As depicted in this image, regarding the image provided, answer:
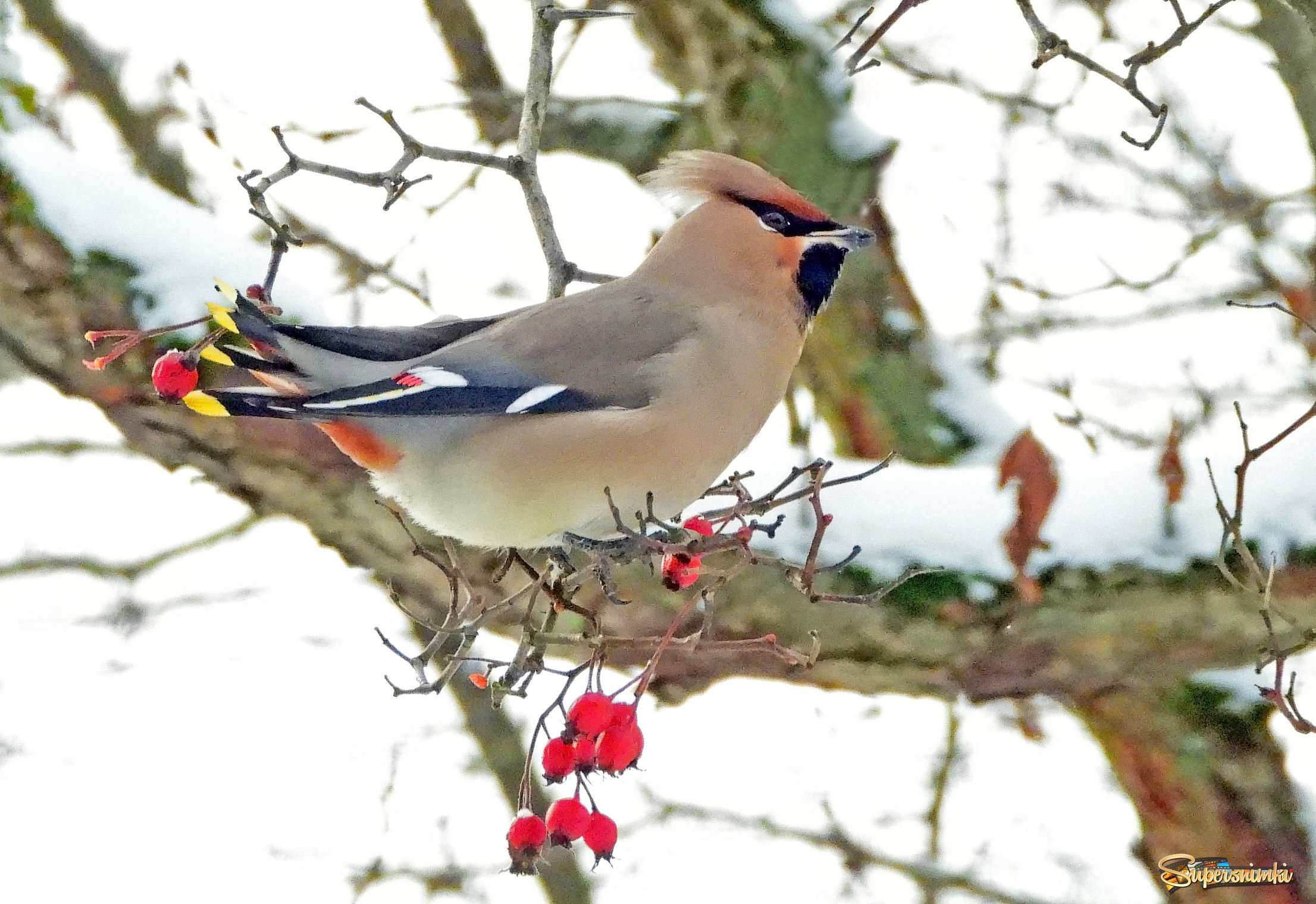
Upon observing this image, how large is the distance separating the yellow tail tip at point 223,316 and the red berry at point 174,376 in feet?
0.51

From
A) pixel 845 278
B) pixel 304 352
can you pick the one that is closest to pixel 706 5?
pixel 845 278

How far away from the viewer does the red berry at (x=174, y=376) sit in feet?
8.36

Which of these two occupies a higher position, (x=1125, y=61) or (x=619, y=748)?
(x=1125, y=61)

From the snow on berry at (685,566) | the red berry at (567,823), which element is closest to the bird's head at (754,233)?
the snow on berry at (685,566)

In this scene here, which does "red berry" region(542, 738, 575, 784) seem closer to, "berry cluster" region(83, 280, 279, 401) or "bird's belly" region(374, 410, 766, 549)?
"bird's belly" region(374, 410, 766, 549)

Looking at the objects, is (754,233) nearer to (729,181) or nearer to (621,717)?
(729,181)

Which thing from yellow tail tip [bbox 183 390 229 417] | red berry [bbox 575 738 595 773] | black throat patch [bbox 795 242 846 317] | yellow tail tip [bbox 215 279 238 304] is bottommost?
red berry [bbox 575 738 595 773]

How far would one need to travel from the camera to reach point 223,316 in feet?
7.95

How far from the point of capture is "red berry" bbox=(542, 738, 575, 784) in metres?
2.37

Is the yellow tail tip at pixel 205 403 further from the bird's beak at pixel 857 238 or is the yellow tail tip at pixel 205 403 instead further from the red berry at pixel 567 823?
Result: the bird's beak at pixel 857 238

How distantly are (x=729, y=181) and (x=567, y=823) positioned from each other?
5.23 ft

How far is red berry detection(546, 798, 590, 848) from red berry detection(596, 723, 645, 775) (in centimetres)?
16

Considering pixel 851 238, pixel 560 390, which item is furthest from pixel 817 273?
pixel 560 390

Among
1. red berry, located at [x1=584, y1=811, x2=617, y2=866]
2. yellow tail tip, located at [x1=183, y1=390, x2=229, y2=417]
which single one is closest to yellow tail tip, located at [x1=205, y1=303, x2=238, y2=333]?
yellow tail tip, located at [x1=183, y1=390, x2=229, y2=417]
